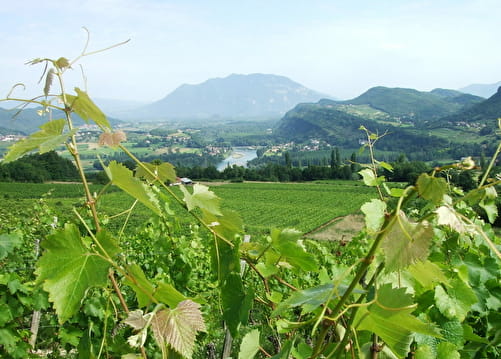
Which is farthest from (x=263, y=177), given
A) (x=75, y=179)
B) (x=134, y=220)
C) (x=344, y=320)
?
(x=344, y=320)

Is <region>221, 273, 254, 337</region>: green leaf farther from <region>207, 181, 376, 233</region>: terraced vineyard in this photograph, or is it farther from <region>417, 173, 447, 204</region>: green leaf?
<region>207, 181, 376, 233</region>: terraced vineyard

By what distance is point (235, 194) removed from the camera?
59625 millimetres

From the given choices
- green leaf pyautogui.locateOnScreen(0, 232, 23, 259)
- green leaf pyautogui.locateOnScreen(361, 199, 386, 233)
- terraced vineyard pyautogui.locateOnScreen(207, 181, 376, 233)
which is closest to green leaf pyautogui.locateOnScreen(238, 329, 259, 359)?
green leaf pyautogui.locateOnScreen(361, 199, 386, 233)

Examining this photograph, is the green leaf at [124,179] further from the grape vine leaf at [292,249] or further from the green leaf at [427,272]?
the green leaf at [427,272]

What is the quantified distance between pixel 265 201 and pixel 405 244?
179ft

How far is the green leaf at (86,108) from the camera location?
0.80 m

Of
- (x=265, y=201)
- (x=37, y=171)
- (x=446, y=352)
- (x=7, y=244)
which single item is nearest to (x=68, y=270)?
(x=446, y=352)

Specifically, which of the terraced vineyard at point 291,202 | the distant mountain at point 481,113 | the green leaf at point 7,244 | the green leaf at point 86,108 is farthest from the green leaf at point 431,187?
the distant mountain at point 481,113

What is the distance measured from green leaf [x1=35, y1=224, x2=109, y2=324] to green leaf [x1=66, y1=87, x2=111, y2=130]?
0.24 metres

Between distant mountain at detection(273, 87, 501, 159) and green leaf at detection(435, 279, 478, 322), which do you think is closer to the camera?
green leaf at detection(435, 279, 478, 322)

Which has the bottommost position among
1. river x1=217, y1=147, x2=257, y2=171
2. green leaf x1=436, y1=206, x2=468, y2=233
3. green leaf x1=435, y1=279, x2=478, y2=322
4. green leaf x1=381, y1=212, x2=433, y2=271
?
river x1=217, y1=147, x2=257, y2=171

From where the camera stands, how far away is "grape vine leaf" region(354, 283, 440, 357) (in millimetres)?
702

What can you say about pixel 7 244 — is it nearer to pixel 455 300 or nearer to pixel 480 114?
pixel 455 300

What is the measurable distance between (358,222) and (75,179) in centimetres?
5229
